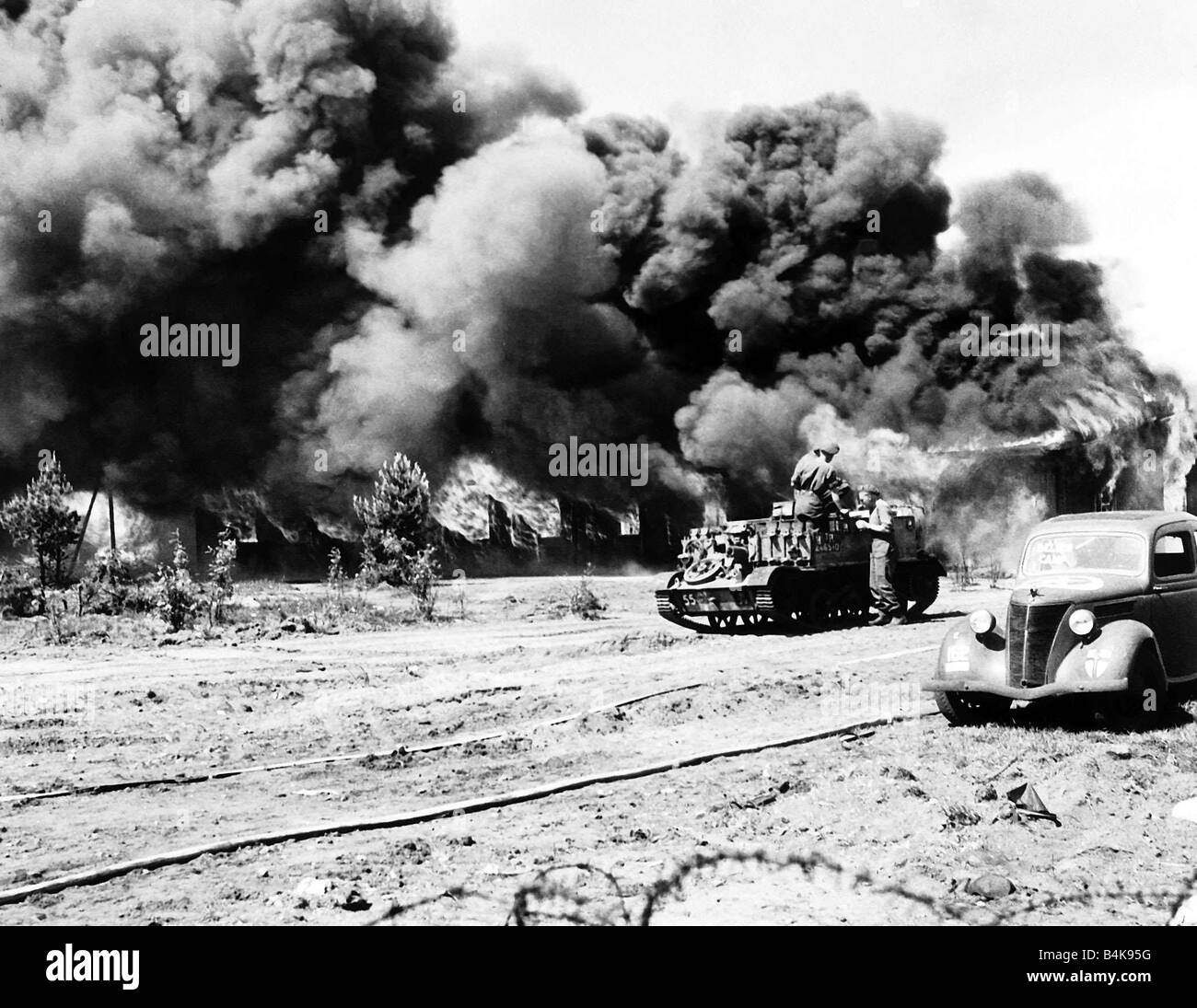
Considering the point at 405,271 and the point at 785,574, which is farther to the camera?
the point at 405,271

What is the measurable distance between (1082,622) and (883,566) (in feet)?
20.8

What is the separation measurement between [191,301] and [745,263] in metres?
10.1

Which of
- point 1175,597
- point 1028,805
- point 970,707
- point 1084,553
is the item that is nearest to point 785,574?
point 970,707

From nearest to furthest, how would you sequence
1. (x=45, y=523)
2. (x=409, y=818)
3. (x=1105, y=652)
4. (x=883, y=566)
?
(x=409, y=818)
(x=1105, y=652)
(x=883, y=566)
(x=45, y=523)

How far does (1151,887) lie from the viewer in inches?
164

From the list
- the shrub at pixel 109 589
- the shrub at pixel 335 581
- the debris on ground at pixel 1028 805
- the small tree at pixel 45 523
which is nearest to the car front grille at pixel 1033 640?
the debris on ground at pixel 1028 805

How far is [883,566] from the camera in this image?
12.4 meters

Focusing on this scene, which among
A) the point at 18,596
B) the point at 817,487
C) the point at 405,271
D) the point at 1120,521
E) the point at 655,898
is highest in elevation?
the point at 405,271

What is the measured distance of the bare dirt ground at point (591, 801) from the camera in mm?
4168

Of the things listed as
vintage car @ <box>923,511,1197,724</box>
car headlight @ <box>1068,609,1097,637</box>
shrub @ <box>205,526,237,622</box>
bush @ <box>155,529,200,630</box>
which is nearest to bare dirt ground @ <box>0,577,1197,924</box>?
vintage car @ <box>923,511,1197,724</box>

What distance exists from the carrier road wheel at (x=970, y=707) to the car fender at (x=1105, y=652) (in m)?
0.65

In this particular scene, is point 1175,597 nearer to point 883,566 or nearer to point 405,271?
point 883,566
